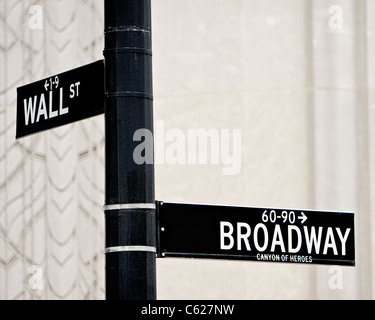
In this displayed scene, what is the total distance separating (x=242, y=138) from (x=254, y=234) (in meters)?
2.89

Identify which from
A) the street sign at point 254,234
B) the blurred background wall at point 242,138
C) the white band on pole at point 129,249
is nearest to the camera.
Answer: the white band on pole at point 129,249

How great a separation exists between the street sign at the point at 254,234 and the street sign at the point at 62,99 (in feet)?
1.61

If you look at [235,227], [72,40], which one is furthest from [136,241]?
[72,40]

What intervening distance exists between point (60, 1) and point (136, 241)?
3964 mm

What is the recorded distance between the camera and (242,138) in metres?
7.11

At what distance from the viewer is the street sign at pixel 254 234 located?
402 centimetres

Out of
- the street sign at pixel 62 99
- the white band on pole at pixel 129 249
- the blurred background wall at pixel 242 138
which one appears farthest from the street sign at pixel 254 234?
the blurred background wall at pixel 242 138

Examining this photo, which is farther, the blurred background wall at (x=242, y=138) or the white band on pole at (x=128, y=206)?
the blurred background wall at (x=242, y=138)

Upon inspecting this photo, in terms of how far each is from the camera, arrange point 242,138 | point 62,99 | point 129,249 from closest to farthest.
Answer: point 129,249 < point 62,99 < point 242,138

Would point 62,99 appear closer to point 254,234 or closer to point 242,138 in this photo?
point 254,234

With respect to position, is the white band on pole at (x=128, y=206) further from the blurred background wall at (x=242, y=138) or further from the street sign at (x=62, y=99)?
the blurred background wall at (x=242, y=138)

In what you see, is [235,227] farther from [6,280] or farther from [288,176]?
[6,280]

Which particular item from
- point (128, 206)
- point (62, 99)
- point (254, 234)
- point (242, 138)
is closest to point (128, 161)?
point (128, 206)

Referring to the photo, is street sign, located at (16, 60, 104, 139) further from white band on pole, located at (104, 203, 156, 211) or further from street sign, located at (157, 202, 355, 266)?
street sign, located at (157, 202, 355, 266)
